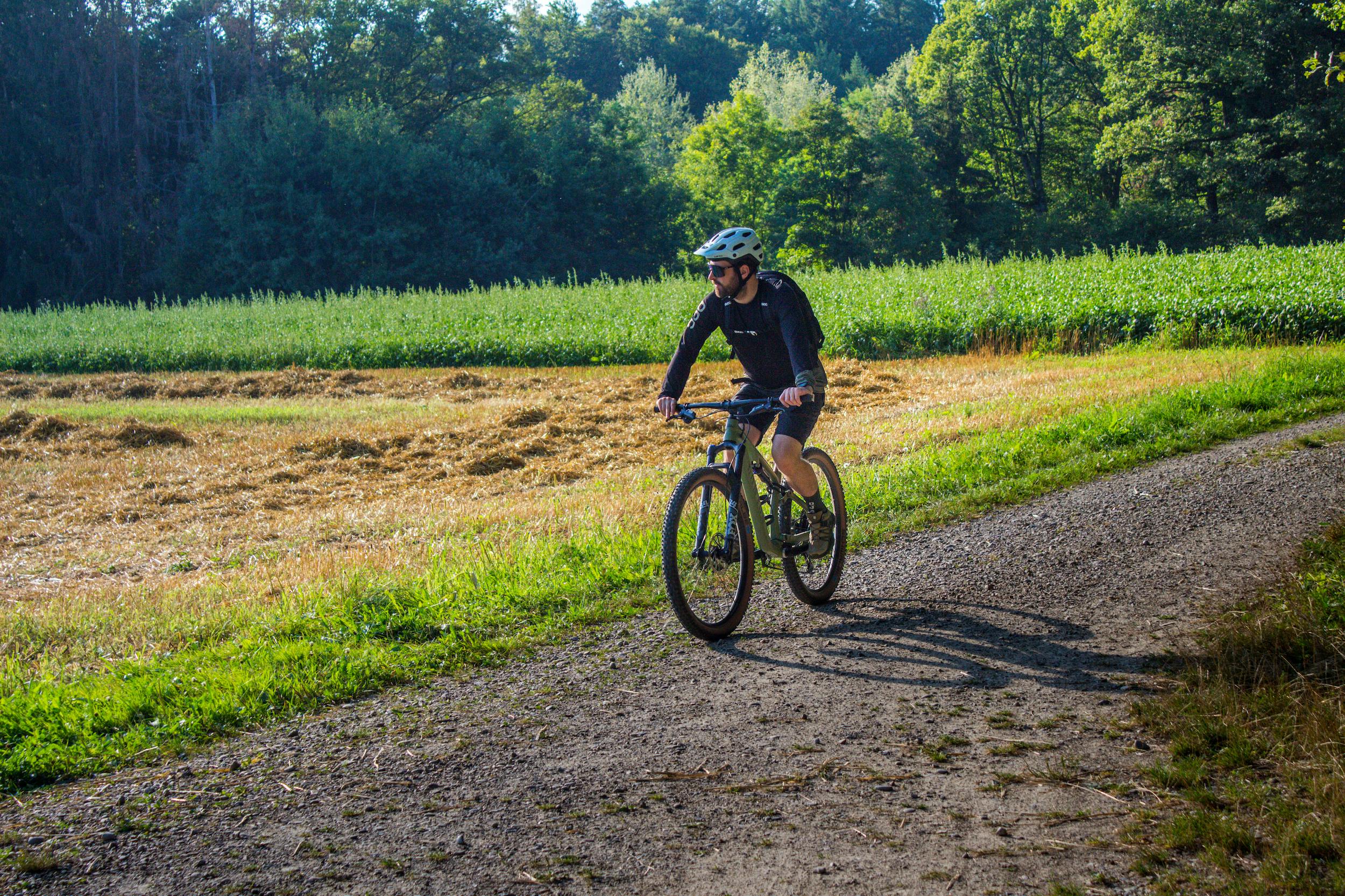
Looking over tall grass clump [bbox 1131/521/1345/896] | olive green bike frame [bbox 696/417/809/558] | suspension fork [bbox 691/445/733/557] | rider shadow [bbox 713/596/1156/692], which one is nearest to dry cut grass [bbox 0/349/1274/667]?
olive green bike frame [bbox 696/417/809/558]

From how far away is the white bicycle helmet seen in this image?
5613mm

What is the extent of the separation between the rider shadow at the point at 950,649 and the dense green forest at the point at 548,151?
46807 mm

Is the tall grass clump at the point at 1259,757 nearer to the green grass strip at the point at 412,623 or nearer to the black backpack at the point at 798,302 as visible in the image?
the black backpack at the point at 798,302

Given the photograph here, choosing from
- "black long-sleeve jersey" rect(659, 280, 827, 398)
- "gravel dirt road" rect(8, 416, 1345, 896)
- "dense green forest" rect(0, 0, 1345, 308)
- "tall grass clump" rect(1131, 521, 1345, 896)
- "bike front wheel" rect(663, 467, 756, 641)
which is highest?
"dense green forest" rect(0, 0, 1345, 308)

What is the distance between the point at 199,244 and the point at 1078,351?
4603 cm

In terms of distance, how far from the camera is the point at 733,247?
18.6 ft

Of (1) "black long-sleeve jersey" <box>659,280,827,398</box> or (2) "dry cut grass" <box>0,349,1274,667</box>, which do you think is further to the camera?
(2) "dry cut grass" <box>0,349,1274,667</box>

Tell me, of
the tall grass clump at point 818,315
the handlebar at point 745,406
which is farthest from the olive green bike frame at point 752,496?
the tall grass clump at point 818,315

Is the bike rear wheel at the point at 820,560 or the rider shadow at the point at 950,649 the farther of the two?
the bike rear wheel at the point at 820,560

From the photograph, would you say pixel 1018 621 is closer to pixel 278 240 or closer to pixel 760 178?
pixel 278 240

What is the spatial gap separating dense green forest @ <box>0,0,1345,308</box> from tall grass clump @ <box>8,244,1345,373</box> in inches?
824

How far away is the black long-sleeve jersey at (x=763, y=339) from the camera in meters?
5.69

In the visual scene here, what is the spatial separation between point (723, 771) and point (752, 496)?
208 cm

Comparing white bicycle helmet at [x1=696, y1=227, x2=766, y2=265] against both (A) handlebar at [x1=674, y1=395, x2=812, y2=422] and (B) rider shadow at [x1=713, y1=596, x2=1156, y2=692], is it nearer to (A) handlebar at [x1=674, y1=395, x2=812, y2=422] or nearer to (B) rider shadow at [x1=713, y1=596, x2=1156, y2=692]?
(A) handlebar at [x1=674, y1=395, x2=812, y2=422]
